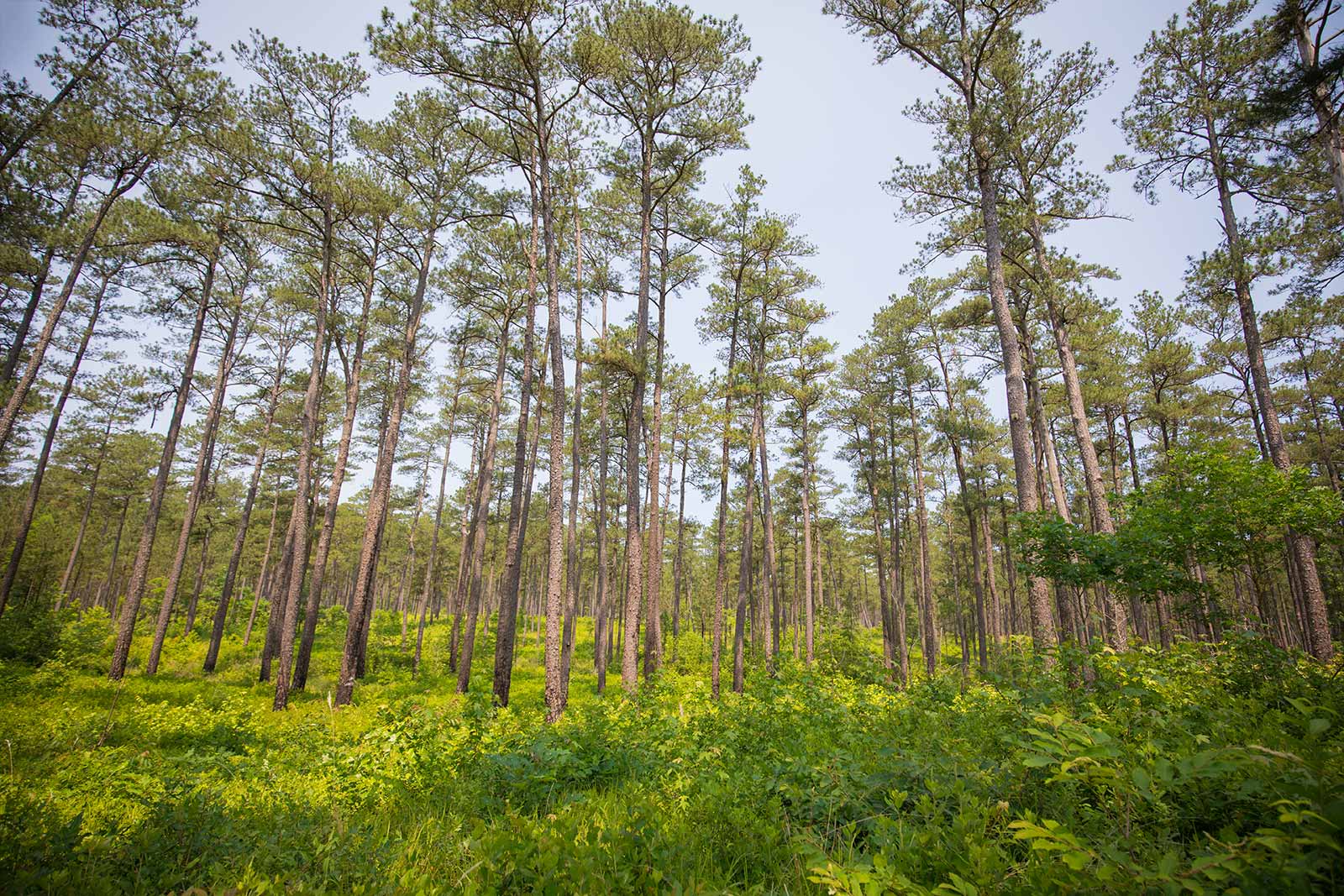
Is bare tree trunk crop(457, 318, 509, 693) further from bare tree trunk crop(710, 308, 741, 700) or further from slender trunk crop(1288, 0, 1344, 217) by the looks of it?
slender trunk crop(1288, 0, 1344, 217)

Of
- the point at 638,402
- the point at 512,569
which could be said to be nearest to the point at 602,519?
the point at 638,402

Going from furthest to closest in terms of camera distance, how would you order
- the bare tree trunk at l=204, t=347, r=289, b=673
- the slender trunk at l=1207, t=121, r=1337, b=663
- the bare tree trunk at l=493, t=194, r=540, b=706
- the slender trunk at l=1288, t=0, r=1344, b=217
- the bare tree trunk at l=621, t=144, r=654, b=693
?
the bare tree trunk at l=204, t=347, r=289, b=673
the bare tree trunk at l=621, t=144, r=654, b=693
the bare tree trunk at l=493, t=194, r=540, b=706
the slender trunk at l=1207, t=121, r=1337, b=663
the slender trunk at l=1288, t=0, r=1344, b=217

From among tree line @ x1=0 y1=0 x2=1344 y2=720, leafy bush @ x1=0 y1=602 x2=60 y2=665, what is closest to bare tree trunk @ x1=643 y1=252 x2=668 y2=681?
tree line @ x1=0 y1=0 x2=1344 y2=720

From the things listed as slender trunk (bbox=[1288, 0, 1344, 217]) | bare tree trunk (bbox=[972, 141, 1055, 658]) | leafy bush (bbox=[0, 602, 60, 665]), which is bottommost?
leafy bush (bbox=[0, 602, 60, 665])

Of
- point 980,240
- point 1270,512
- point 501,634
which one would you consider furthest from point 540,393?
point 1270,512

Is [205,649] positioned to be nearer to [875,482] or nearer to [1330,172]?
[875,482]

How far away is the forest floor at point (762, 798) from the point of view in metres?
2.06

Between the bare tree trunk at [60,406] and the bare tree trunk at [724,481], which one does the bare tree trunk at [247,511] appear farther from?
the bare tree trunk at [724,481]

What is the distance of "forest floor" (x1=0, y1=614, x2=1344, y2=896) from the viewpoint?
206 centimetres

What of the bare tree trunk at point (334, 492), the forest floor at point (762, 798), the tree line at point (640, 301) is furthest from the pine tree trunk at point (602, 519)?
the forest floor at point (762, 798)

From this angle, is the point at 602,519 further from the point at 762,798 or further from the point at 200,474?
the point at 762,798

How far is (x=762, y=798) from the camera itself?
3797 millimetres

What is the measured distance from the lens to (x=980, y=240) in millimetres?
12742

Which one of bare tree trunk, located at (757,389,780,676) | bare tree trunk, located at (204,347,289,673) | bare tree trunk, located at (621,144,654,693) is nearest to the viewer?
bare tree trunk, located at (621,144,654,693)
